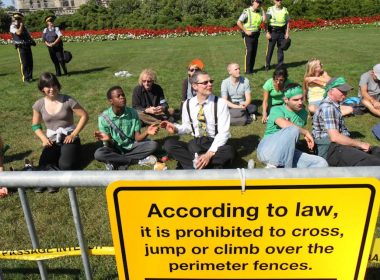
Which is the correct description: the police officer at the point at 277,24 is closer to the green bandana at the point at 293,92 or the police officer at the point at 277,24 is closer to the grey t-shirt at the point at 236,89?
the grey t-shirt at the point at 236,89

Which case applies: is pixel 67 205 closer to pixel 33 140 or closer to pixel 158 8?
pixel 33 140

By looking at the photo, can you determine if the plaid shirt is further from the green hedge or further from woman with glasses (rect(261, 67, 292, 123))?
the green hedge

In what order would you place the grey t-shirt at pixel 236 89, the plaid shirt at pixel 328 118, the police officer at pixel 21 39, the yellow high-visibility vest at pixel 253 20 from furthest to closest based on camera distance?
the police officer at pixel 21 39 → the yellow high-visibility vest at pixel 253 20 → the grey t-shirt at pixel 236 89 → the plaid shirt at pixel 328 118

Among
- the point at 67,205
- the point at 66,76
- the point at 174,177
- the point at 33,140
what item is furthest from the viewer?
the point at 66,76

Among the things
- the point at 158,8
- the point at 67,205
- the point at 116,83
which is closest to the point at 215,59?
the point at 116,83

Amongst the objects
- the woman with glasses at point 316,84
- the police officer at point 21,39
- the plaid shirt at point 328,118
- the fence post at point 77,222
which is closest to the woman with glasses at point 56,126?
the plaid shirt at point 328,118

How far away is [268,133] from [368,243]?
4210 millimetres

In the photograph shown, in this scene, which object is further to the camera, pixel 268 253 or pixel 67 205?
pixel 67 205

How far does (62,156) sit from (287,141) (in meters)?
3.47

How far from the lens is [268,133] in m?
5.56

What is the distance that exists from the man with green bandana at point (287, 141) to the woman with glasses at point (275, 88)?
161cm

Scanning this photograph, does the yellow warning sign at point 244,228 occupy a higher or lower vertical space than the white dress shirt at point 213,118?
higher

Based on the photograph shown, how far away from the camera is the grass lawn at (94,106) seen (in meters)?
3.82

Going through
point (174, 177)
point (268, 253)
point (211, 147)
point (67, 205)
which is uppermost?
point (174, 177)
